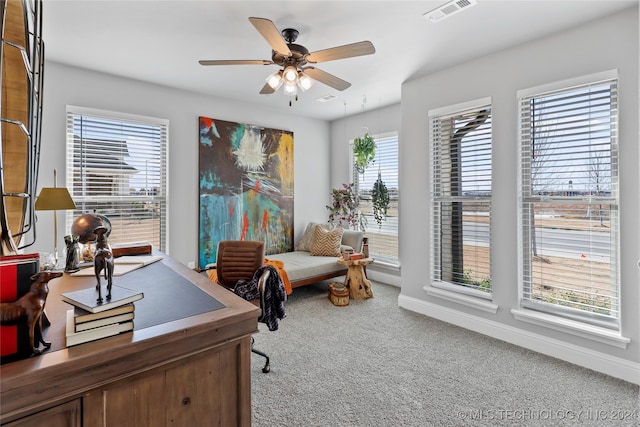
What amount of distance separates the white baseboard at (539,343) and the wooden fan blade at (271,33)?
2.96 meters

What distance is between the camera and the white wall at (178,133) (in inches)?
124

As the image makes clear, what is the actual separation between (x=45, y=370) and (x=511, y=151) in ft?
11.0

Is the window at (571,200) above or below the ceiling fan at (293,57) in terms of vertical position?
below

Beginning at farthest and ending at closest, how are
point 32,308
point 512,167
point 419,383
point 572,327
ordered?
point 512,167 < point 572,327 < point 419,383 < point 32,308

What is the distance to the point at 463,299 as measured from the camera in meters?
3.21

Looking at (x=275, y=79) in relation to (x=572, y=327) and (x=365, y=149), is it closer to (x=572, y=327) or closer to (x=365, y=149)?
(x=365, y=149)

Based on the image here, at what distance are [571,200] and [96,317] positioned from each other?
320 cm

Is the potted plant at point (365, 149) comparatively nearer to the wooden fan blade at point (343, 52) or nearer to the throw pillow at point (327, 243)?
the throw pillow at point (327, 243)

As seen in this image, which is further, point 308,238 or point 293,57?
point 308,238

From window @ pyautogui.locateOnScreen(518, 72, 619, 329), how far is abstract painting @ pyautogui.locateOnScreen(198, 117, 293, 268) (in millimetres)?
3238

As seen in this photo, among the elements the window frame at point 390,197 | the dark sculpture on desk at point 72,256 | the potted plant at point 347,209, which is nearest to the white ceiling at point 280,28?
the window frame at point 390,197

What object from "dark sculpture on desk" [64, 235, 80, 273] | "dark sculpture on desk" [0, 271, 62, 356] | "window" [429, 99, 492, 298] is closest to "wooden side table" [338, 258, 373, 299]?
"window" [429, 99, 492, 298]

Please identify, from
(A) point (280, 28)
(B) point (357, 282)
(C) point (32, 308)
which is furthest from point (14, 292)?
(B) point (357, 282)

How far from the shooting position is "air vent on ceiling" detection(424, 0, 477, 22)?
215 centimetres
